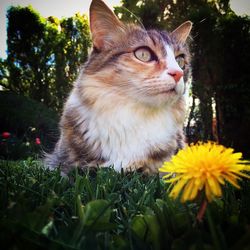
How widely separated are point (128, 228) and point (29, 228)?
147 millimetres

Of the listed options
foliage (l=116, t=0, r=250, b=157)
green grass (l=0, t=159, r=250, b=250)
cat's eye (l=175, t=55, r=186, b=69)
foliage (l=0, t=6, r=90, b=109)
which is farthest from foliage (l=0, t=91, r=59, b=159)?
green grass (l=0, t=159, r=250, b=250)

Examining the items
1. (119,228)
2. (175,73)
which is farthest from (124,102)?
(119,228)

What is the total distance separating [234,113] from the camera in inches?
151

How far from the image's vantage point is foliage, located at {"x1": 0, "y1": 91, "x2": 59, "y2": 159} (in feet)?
13.3

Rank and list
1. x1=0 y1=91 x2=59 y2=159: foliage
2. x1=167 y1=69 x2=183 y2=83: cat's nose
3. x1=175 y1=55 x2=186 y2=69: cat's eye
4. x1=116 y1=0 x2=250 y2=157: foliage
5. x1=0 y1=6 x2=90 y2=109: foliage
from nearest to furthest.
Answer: x1=167 y1=69 x2=183 y2=83: cat's nose < x1=175 y1=55 x2=186 y2=69: cat's eye < x1=0 y1=6 x2=90 y2=109: foliage < x1=116 y1=0 x2=250 y2=157: foliage < x1=0 y1=91 x2=59 y2=159: foliage

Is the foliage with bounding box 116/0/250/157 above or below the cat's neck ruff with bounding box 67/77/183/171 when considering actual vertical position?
above

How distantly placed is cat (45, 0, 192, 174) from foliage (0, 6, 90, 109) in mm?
1116

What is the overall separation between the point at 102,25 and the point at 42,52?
1952 mm

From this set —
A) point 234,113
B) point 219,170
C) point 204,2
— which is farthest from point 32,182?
point 234,113

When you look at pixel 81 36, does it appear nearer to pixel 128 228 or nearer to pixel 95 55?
pixel 95 55

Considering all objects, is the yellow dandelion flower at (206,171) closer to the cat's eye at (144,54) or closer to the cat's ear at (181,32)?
the cat's eye at (144,54)

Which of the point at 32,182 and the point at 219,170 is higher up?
the point at 219,170

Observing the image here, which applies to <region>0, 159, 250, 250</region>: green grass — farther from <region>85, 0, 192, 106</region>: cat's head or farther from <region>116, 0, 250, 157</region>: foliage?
<region>116, 0, 250, 157</region>: foliage

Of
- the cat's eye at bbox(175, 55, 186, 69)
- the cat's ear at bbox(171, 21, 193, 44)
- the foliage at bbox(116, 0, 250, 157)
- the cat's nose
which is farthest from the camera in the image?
the foliage at bbox(116, 0, 250, 157)
